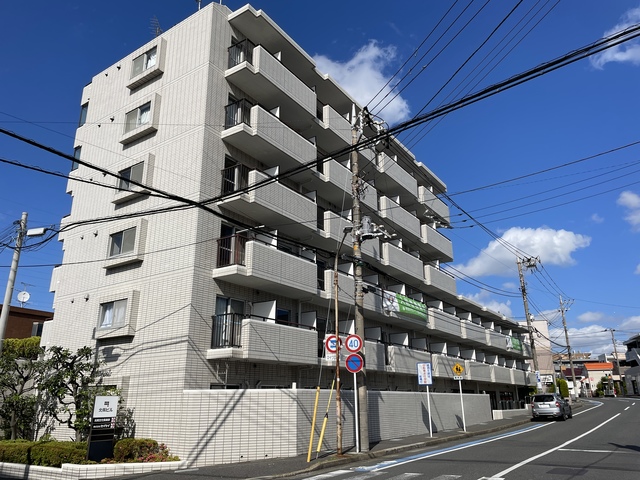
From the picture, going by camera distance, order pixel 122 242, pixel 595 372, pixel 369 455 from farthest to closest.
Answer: pixel 595 372 → pixel 122 242 → pixel 369 455

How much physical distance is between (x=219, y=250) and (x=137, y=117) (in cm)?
772

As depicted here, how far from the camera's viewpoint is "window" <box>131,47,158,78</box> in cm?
2030

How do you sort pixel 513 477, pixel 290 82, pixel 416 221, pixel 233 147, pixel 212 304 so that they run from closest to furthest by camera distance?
1. pixel 513 477
2. pixel 212 304
3. pixel 233 147
4. pixel 290 82
5. pixel 416 221

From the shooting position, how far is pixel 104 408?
13.1 m

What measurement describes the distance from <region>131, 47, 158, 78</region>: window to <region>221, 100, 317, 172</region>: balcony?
491 cm

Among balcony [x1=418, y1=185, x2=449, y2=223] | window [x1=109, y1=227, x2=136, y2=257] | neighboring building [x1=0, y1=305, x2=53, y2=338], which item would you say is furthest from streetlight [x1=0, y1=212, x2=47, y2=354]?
balcony [x1=418, y1=185, x2=449, y2=223]

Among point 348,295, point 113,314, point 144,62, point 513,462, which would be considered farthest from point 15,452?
point 144,62

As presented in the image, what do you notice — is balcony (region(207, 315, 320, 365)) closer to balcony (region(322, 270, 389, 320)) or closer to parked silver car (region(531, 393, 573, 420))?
balcony (region(322, 270, 389, 320))

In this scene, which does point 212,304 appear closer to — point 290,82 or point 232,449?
point 232,449

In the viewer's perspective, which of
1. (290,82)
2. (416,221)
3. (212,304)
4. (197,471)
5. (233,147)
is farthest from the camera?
(416,221)

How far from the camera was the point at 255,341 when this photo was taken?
591 inches

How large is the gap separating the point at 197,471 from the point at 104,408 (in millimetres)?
3530

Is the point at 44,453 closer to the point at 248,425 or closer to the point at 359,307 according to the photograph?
the point at 248,425

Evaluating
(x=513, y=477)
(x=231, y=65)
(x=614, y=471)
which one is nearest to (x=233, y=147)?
(x=231, y=65)
